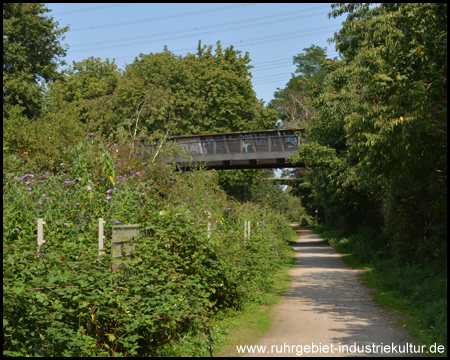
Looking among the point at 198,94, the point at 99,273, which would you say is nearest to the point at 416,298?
the point at 99,273

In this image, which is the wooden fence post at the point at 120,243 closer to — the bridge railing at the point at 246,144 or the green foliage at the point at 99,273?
the green foliage at the point at 99,273

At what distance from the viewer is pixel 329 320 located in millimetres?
9859

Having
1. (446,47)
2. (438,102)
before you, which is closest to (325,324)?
(438,102)

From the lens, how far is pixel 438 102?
979 centimetres

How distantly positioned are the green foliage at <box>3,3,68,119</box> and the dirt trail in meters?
22.9

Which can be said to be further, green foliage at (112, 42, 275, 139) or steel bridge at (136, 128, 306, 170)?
green foliage at (112, 42, 275, 139)

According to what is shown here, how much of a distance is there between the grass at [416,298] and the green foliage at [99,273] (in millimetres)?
3329

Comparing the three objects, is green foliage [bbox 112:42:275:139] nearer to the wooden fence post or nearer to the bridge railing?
the bridge railing

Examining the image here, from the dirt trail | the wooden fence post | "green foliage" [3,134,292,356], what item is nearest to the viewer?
"green foliage" [3,134,292,356]

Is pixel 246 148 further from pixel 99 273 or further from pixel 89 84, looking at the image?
pixel 99 273

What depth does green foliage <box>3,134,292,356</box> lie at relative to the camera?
17.1 ft

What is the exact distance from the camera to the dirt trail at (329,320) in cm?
800

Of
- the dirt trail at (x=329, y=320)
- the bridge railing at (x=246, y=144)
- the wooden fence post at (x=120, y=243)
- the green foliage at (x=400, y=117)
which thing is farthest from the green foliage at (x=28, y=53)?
the wooden fence post at (x=120, y=243)

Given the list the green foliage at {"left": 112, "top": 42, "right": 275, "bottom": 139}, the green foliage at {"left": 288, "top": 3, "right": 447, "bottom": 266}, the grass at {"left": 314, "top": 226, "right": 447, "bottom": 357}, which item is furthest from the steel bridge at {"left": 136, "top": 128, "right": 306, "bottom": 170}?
the grass at {"left": 314, "top": 226, "right": 447, "bottom": 357}
